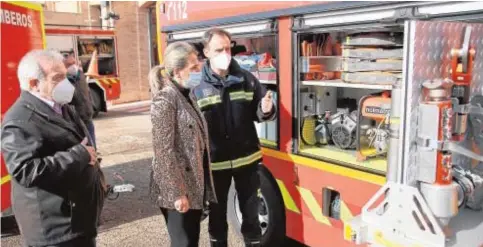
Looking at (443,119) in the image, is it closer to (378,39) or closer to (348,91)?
(378,39)

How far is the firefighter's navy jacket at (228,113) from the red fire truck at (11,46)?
2340 mm

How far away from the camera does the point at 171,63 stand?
2.61 meters

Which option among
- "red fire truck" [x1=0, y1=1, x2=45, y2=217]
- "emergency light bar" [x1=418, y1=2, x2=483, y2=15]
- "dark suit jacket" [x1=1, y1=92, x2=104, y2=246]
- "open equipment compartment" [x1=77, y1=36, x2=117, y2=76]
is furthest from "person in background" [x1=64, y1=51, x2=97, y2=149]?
"open equipment compartment" [x1=77, y1=36, x2=117, y2=76]

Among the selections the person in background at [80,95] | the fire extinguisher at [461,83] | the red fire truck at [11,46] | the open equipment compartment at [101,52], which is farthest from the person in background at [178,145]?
the open equipment compartment at [101,52]

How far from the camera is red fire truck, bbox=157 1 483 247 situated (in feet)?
6.59

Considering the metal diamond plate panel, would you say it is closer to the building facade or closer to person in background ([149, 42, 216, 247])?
person in background ([149, 42, 216, 247])

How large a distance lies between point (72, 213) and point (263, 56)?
2.15 m

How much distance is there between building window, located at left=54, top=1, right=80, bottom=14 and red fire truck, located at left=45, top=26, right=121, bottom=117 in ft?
19.9

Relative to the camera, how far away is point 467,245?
1.99 m

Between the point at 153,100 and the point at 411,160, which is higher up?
the point at 153,100

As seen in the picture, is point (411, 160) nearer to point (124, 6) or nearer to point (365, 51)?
point (365, 51)

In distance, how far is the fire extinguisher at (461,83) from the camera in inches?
81.6

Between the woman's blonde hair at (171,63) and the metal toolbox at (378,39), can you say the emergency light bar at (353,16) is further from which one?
the woman's blonde hair at (171,63)

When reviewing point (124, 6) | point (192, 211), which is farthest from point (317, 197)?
point (124, 6)
